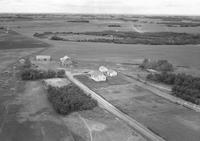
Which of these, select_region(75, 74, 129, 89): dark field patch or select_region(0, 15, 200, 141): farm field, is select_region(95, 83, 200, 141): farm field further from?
select_region(75, 74, 129, 89): dark field patch

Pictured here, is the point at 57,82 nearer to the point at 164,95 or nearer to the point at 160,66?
the point at 164,95

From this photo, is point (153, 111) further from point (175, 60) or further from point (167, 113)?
point (175, 60)

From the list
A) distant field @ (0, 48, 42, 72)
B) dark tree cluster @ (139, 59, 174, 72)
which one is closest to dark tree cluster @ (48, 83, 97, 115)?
dark tree cluster @ (139, 59, 174, 72)

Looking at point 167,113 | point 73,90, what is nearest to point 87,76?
point 73,90

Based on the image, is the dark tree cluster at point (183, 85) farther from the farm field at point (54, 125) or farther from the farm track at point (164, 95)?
the farm field at point (54, 125)

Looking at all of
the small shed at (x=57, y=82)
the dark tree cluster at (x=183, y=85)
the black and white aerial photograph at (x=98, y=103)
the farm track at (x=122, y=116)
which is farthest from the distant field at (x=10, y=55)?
the dark tree cluster at (x=183, y=85)
